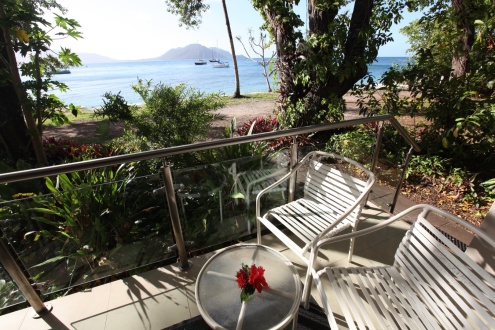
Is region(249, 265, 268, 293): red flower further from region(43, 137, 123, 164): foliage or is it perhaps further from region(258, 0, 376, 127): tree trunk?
region(43, 137, 123, 164): foliage

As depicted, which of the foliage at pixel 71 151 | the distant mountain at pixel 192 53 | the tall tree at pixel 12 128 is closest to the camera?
the tall tree at pixel 12 128

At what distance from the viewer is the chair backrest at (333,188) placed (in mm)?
1754

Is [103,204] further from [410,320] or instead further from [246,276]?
[410,320]

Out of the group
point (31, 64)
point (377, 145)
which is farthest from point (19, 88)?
point (377, 145)

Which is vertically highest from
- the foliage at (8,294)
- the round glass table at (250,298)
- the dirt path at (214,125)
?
the round glass table at (250,298)

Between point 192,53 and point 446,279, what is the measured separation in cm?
16042

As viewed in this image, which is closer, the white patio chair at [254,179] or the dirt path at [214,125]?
the white patio chair at [254,179]

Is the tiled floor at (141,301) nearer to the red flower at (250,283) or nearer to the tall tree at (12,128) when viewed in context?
the red flower at (250,283)

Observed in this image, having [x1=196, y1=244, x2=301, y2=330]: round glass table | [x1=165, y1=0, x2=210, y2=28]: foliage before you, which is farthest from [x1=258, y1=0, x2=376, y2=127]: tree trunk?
[x1=165, y1=0, x2=210, y2=28]: foliage

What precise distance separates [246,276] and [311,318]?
701 mm

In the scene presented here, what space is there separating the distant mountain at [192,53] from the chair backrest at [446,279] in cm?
14690

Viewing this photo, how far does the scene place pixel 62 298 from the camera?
6.00 ft

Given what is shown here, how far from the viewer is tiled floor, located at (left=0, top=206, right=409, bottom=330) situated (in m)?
1.61

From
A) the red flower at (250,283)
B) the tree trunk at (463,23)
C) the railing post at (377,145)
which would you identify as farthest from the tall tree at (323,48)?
the red flower at (250,283)
